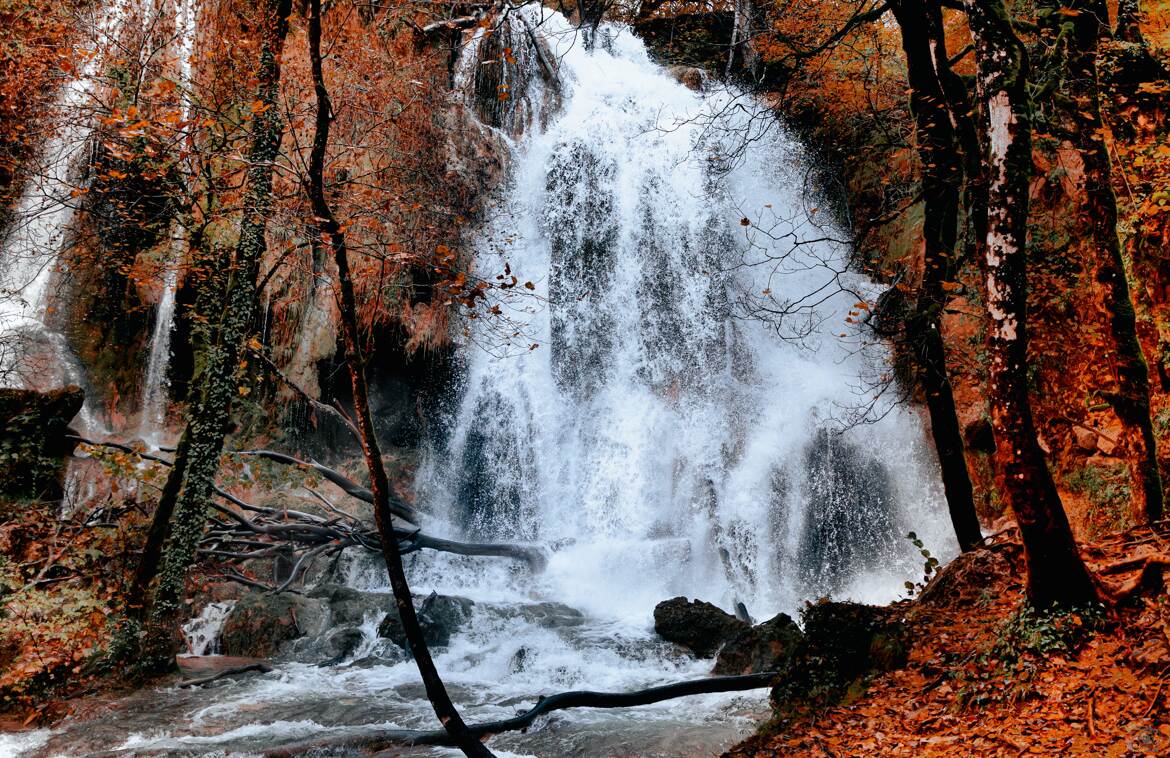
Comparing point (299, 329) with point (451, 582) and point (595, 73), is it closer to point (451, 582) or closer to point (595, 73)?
point (451, 582)

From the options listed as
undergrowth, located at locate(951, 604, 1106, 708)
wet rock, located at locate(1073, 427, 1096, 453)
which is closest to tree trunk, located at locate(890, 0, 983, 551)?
undergrowth, located at locate(951, 604, 1106, 708)

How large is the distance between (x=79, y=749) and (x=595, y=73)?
19978mm

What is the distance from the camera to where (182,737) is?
6910mm

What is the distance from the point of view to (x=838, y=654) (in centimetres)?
534

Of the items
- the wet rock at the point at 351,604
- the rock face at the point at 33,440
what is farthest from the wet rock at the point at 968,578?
the rock face at the point at 33,440

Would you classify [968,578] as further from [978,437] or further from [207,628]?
[207,628]

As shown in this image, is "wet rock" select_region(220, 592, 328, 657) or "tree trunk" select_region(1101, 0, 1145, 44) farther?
"wet rock" select_region(220, 592, 328, 657)

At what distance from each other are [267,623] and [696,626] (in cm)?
652

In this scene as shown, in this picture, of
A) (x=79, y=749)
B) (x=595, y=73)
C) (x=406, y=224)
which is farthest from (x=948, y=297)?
(x=595, y=73)

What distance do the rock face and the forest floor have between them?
11043 millimetres

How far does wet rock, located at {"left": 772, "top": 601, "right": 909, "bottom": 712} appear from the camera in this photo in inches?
201

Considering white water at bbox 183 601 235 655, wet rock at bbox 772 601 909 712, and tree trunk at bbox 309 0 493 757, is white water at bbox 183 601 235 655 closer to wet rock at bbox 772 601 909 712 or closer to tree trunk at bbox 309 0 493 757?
tree trunk at bbox 309 0 493 757

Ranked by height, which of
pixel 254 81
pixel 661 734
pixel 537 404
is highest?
pixel 254 81

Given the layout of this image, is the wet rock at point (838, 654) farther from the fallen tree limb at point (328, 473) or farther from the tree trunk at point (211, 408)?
the tree trunk at point (211, 408)
